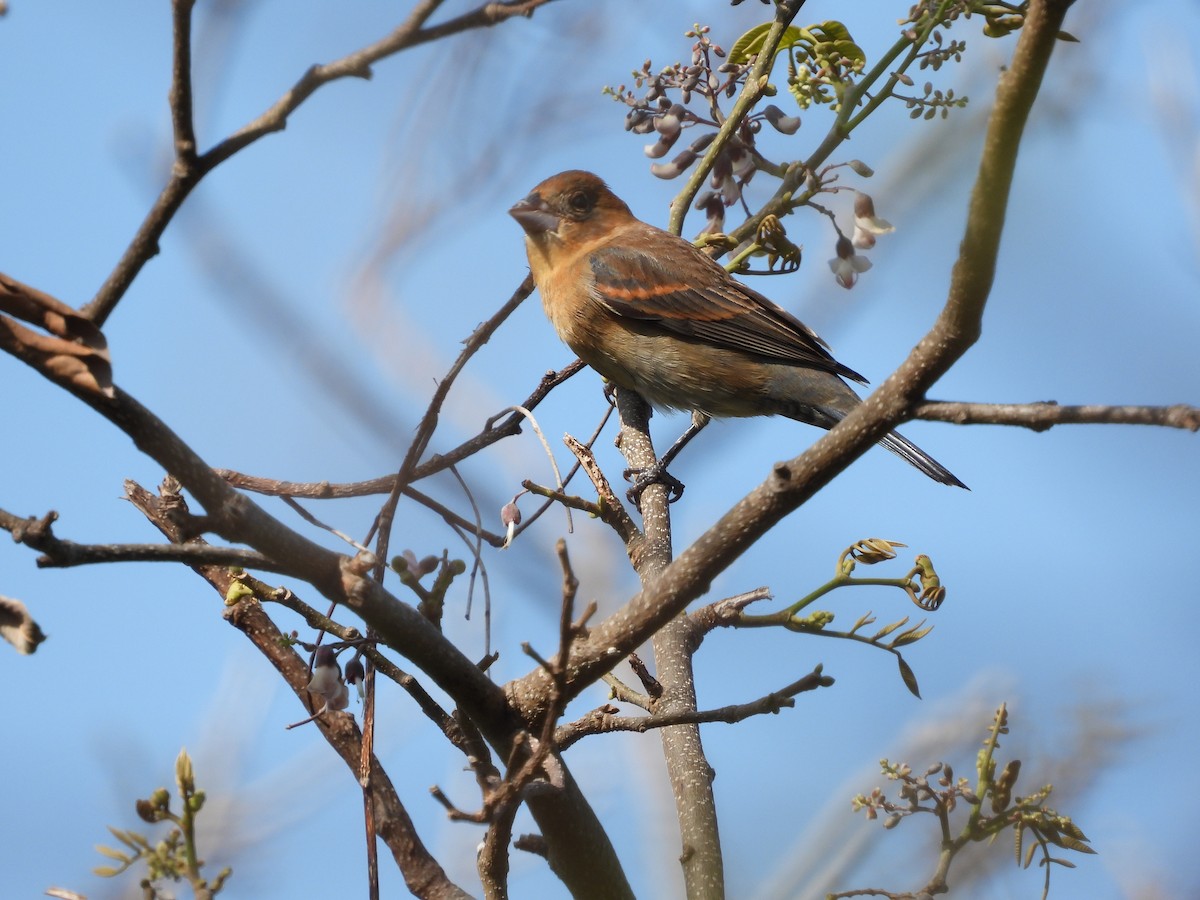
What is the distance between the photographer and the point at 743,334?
5035 millimetres

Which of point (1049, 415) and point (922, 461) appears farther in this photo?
point (922, 461)

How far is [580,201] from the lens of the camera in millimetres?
5617

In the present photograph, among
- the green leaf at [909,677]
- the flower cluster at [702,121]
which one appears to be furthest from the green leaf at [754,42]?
the green leaf at [909,677]

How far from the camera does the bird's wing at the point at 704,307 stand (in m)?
5.00

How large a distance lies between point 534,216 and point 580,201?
24 centimetres

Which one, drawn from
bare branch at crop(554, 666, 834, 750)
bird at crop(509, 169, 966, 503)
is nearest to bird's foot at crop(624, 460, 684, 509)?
bird at crop(509, 169, 966, 503)

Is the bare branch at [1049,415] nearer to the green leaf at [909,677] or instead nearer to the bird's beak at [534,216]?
the green leaf at [909,677]

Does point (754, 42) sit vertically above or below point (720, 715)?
above

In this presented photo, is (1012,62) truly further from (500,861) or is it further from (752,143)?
(752,143)

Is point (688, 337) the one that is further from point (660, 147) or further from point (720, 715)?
point (720, 715)

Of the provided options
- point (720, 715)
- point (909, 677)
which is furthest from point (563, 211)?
point (720, 715)

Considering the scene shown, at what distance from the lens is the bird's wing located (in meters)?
5.00

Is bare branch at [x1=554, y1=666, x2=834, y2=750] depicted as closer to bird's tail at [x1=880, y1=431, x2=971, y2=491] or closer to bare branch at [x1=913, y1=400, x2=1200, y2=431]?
bare branch at [x1=913, y1=400, x2=1200, y2=431]

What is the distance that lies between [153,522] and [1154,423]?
2043 mm
